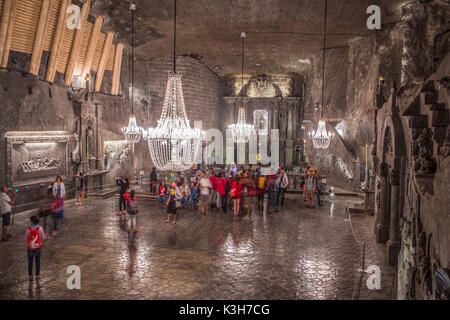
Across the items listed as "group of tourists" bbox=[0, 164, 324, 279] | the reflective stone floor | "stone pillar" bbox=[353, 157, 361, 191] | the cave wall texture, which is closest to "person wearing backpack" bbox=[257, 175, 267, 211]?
"group of tourists" bbox=[0, 164, 324, 279]

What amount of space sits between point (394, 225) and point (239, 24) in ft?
30.7

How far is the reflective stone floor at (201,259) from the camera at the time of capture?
4.99m

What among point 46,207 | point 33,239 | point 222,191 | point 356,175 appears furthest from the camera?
point 356,175

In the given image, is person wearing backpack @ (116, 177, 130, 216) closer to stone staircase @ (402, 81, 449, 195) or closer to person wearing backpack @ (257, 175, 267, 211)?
person wearing backpack @ (257, 175, 267, 211)

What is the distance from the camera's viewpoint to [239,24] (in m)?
12.7

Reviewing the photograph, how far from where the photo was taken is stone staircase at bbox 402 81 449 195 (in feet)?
13.2

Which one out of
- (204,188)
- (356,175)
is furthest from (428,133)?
(356,175)

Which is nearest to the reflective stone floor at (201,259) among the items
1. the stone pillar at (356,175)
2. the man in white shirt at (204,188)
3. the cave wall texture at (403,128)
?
the man in white shirt at (204,188)

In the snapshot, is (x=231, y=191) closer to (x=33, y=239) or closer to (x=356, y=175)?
(x=33, y=239)

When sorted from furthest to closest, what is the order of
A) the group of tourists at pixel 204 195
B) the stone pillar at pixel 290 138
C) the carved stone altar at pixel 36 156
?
the stone pillar at pixel 290 138 < the carved stone altar at pixel 36 156 < the group of tourists at pixel 204 195

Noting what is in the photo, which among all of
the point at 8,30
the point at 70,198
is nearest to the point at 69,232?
the point at 70,198

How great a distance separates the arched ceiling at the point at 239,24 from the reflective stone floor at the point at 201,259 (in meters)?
6.72

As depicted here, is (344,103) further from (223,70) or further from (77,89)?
(77,89)

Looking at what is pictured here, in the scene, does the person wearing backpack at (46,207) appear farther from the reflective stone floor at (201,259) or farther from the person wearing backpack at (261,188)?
the person wearing backpack at (261,188)
